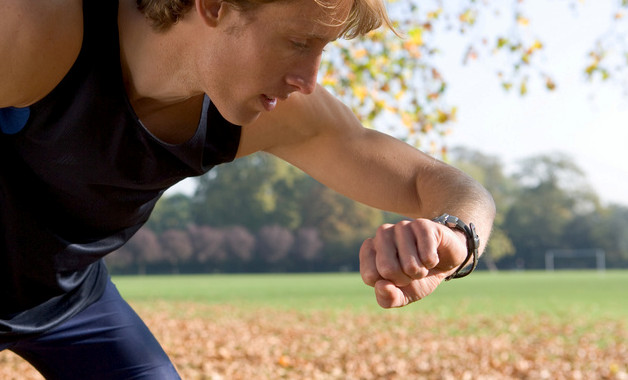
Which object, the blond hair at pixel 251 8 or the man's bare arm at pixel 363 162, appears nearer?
the blond hair at pixel 251 8

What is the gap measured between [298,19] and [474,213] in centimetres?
73

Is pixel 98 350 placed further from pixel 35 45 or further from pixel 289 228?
pixel 289 228

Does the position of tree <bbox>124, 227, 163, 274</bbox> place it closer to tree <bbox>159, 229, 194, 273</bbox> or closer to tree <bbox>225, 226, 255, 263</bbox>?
tree <bbox>159, 229, 194, 273</bbox>

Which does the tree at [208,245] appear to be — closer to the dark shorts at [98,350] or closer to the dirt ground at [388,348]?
the dirt ground at [388,348]

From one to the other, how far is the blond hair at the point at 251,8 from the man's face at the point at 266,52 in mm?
24

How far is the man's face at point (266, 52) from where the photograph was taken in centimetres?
181

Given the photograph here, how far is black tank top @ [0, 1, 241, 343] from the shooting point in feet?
6.31

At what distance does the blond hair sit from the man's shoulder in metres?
0.19

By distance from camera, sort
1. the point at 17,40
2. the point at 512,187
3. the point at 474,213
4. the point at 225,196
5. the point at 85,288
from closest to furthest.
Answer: the point at 17,40 < the point at 474,213 < the point at 85,288 < the point at 225,196 < the point at 512,187

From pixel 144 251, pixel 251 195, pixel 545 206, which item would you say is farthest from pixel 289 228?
pixel 545 206

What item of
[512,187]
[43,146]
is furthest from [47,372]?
[512,187]

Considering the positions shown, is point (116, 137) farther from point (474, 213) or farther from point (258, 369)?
point (258, 369)

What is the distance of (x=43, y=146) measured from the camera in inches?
79.0

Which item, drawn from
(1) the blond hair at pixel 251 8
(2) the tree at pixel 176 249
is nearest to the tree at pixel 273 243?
(2) the tree at pixel 176 249
